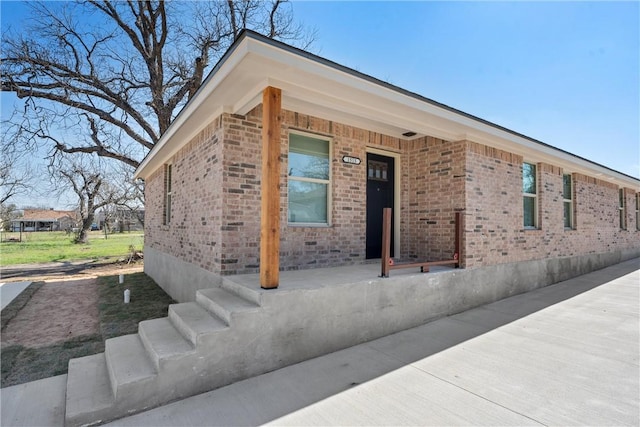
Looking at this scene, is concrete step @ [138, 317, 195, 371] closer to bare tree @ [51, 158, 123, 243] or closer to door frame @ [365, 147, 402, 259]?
door frame @ [365, 147, 402, 259]

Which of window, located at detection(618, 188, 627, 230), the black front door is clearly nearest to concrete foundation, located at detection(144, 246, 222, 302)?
the black front door

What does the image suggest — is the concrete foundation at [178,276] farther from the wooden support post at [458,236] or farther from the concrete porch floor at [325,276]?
the wooden support post at [458,236]

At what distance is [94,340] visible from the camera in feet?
15.2

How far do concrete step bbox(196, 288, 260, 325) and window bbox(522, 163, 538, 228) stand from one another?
22.1 feet

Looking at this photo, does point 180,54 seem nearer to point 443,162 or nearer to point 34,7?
point 34,7

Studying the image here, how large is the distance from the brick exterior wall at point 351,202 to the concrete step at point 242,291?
0.30m

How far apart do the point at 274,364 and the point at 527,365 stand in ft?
8.97

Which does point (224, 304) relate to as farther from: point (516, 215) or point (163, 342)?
point (516, 215)

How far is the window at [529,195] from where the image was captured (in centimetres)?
732

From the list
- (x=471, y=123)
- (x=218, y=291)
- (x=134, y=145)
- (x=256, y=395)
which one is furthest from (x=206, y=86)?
(x=134, y=145)

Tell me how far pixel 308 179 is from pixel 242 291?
7.58 feet

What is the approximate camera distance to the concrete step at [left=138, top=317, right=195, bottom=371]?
9.22 feet

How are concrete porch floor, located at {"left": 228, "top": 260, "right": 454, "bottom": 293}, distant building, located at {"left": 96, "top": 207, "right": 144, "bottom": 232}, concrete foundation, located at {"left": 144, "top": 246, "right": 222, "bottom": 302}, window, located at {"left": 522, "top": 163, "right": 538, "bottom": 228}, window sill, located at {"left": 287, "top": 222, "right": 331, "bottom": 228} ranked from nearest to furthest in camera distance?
concrete porch floor, located at {"left": 228, "top": 260, "right": 454, "bottom": 293}
concrete foundation, located at {"left": 144, "top": 246, "right": 222, "bottom": 302}
window sill, located at {"left": 287, "top": 222, "right": 331, "bottom": 228}
window, located at {"left": 522, "top": 163, "right": 538, "bottom": 228}
distant building, located at {"left": 96, "top": 207, "right": 144, "bottom": 232}

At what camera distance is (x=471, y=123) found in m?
5.36
